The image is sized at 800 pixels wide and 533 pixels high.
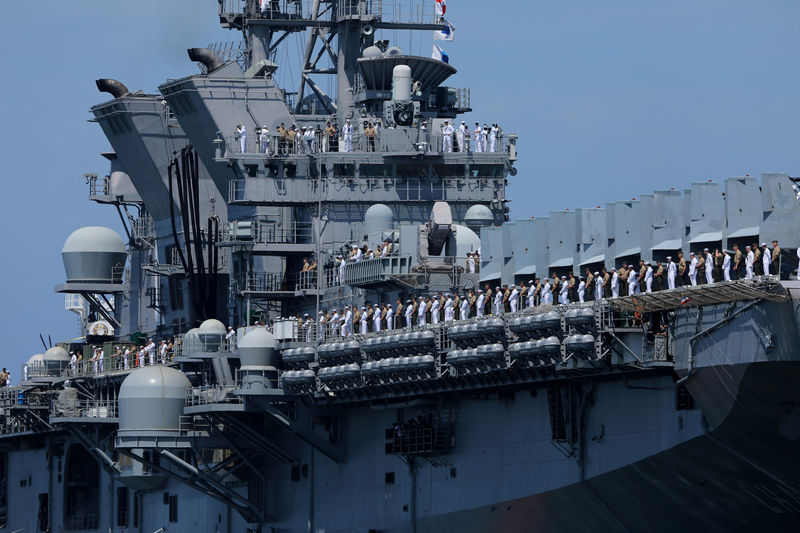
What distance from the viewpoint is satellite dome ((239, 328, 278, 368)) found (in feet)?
173

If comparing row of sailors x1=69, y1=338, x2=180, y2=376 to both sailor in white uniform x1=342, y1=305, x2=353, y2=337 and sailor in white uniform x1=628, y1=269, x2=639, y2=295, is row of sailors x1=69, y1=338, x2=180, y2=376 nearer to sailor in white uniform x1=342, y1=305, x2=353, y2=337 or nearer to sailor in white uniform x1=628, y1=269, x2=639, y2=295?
sailor in white uniform x1=342, y1=305, x2=353, y2=337

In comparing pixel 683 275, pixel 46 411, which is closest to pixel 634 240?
pixel 683 275

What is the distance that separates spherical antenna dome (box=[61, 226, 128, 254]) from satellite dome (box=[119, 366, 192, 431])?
1503 cm

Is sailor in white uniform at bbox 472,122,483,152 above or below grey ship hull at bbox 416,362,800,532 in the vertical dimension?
above

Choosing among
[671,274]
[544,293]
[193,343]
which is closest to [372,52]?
[193,343]

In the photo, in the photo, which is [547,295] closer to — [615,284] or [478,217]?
[615,284]

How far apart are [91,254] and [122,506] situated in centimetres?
1040

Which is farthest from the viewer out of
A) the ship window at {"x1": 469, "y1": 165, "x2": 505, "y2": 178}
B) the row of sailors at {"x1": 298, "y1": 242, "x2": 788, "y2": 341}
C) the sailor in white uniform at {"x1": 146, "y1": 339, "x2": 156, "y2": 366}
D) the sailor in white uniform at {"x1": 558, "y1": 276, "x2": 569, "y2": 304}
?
the sailor in white uniform at {"x1": 146, "y1": 339, "x2": 156, "y2": 366}

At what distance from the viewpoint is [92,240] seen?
70125 millimetres

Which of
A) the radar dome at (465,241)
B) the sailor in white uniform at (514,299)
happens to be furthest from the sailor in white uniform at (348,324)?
the sailor in white uniform at (514,299)

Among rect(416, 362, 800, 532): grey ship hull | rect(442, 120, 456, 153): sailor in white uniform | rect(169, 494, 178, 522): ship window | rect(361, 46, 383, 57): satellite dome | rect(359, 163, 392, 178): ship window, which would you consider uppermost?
rect(361, 46, 383, 57): satellite dome

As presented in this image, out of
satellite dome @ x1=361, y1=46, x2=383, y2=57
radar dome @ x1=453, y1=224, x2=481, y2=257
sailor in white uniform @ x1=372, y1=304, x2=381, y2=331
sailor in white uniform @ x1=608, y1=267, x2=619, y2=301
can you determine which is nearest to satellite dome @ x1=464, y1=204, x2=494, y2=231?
radar dome @ x1=453, y1=224, x2=481, y2=257

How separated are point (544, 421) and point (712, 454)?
6.67m

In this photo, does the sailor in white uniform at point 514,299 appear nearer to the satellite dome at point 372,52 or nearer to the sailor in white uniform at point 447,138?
the sailor in white uniform at point 447,138
